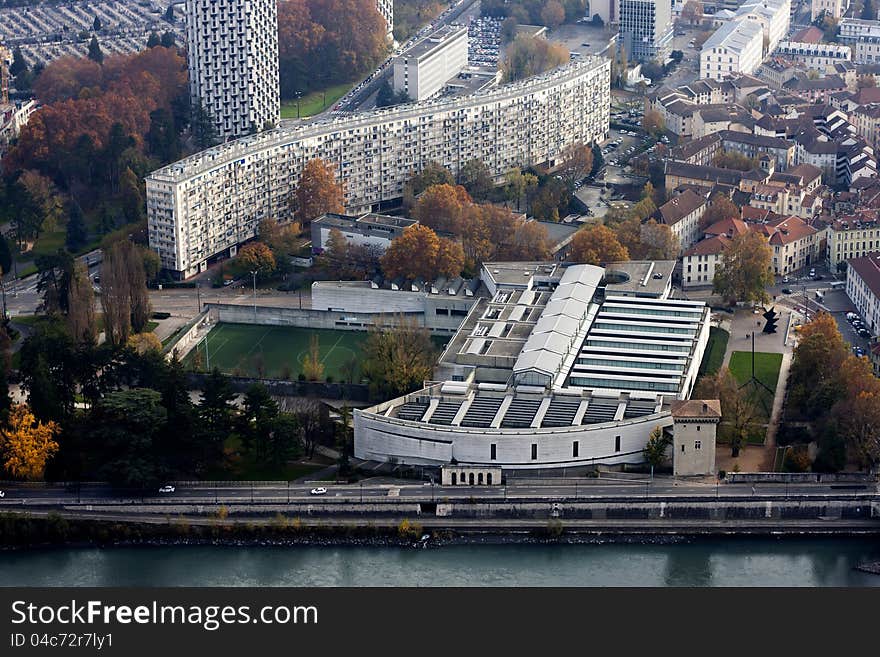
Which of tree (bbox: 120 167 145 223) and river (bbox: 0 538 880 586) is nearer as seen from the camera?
river (bbox: 0 538 880 586)

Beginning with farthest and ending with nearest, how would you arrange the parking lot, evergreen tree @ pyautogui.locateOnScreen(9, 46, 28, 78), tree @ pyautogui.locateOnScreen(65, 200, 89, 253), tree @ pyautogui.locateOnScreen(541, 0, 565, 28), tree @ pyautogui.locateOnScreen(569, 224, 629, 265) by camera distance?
tree @ pyautogui.locateOnScreen(541, 0, 565, 28) → the parking lot → evergreen tree @ pyautogui.locateOnScreen(9, 46, 28, 78) → tree @ pyautogui.locateOnScreen(65, 200, 89, 253) → tree @ pyautogui.locateOnScreen(569, 224, 629, 265)

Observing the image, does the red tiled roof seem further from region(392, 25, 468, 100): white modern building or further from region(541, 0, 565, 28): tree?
region(541, 0, 565, 28): tree

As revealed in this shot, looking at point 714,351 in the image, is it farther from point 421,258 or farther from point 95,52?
point 95,52

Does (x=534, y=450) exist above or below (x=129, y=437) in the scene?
below

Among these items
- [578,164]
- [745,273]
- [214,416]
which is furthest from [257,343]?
[578,164]

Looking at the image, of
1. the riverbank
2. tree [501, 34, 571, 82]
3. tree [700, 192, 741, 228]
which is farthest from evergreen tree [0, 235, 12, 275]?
tree [501, 34, 571, 82]

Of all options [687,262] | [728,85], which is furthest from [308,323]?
[728,85]

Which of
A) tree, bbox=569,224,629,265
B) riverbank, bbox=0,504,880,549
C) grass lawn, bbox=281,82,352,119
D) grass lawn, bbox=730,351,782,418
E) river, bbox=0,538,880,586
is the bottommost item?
river, bbox=0,538,880,586
